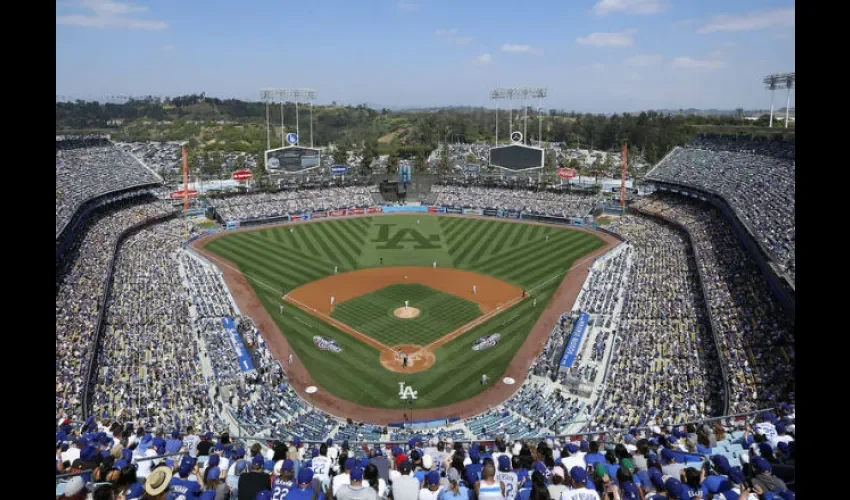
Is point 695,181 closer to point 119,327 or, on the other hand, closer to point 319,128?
point 119,327

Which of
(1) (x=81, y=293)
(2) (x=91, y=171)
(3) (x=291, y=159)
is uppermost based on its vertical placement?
(3) (x=291, y=159)

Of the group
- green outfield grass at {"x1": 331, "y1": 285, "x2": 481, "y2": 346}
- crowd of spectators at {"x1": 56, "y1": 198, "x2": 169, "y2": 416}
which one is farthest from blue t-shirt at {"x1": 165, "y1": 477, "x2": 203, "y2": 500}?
green outfield grass at {"x1": 331, "y1": 285, "x2": 481, "y2": 346}

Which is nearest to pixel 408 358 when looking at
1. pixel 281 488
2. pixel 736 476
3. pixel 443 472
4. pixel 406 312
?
pixel 406 312

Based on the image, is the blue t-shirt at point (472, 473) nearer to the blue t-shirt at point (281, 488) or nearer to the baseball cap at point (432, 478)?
the baseball cap at point (432, 478)

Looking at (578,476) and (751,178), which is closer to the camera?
(578,476)

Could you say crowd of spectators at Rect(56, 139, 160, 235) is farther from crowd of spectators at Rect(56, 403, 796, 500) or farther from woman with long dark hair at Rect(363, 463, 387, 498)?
woman with long dark hair at Rect(363, 463, 387, 498)

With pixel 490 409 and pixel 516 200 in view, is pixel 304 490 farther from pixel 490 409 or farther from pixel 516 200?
pixel 516 200
